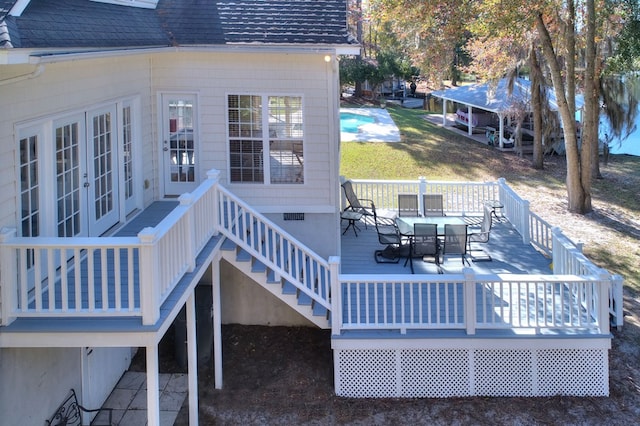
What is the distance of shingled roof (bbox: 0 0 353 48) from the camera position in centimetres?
935

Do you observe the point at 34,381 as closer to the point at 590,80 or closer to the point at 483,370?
the point at 483,370

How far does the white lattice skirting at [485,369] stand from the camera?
9.52m

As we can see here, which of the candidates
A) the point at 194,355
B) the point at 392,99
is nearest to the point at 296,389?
the point at 194,355


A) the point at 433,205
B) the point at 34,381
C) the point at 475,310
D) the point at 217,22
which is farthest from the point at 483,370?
the point at 217,22

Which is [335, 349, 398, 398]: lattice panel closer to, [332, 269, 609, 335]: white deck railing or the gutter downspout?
[332, 269, 609, 335]: white deck railing

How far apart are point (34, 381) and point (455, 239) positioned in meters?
7.00

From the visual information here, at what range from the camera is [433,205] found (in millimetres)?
14523

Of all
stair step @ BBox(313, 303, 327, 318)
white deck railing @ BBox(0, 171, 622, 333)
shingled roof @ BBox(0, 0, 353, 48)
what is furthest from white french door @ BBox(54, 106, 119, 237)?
stair step @ BBox(313, 303, 327, 318)

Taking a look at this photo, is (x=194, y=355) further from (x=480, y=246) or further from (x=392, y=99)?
(x=392, y=99)

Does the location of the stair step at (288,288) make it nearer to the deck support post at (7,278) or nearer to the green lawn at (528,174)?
the deck support post at (7,278)

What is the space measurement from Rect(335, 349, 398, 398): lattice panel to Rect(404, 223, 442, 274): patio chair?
8.74 feet

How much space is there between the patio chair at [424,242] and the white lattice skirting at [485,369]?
8.60ft

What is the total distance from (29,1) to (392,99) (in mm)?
41117

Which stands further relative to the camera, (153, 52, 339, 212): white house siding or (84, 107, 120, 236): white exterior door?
(153, 52, 339, 212): white house siding
